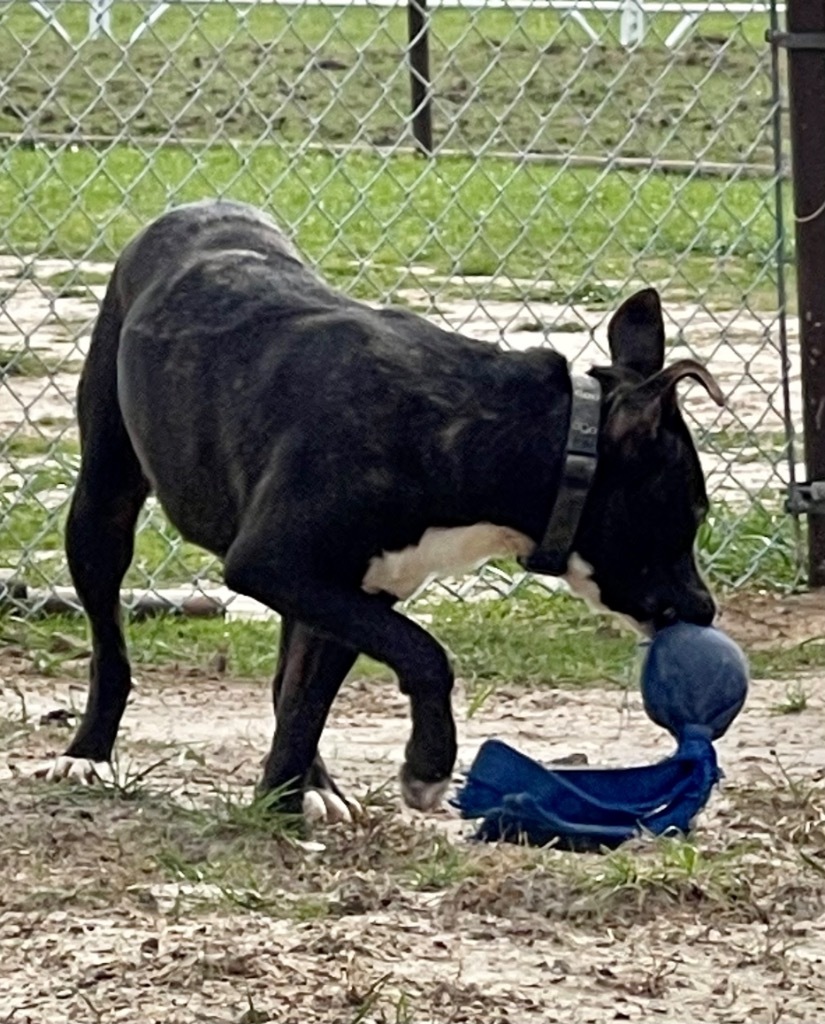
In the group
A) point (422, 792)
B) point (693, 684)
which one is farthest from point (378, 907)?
point (693, 684)

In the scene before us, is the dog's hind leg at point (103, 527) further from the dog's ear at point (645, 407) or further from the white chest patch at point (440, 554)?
the dog's ear at point (645, 407)

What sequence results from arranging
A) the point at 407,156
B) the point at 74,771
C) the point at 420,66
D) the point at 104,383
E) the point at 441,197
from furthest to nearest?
the point at 407,156 < the point at 441,197 < the point at 420,66 < the point at 104,383 < the point at 74,771

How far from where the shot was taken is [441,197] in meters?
11.4

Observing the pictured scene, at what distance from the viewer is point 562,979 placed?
349 cm

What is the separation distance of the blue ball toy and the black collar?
0.26 meters

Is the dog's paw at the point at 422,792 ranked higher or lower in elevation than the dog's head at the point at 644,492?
lower

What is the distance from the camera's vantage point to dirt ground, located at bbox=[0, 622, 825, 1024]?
3.37m

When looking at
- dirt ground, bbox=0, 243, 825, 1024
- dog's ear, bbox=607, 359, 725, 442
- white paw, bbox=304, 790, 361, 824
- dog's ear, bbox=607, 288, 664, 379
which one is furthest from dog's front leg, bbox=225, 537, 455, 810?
dog's ear, bbox=607, 288, 664, 379

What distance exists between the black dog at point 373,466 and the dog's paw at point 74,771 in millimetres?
367

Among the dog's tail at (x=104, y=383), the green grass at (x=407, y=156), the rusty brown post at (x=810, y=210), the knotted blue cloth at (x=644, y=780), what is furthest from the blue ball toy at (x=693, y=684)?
the green grass at (x=407, y=156)

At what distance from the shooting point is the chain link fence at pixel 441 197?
6.72 meters

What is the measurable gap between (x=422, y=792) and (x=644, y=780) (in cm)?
40

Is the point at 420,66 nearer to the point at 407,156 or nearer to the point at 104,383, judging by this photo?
the point at 407,156

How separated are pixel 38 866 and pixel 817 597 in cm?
285
